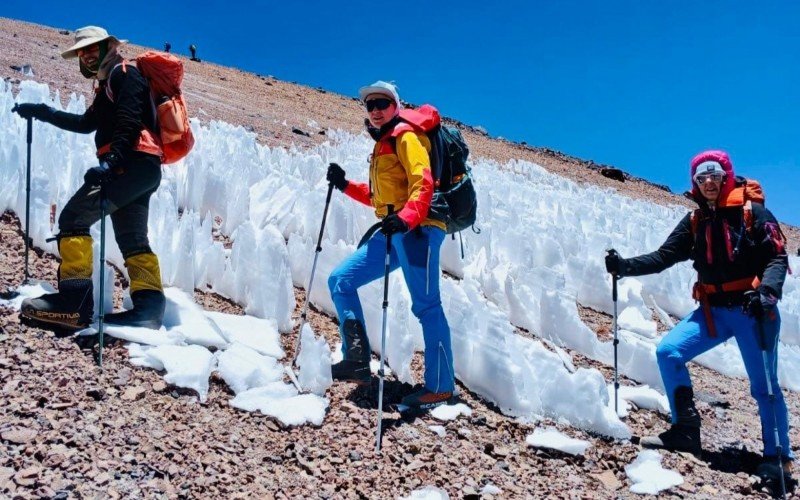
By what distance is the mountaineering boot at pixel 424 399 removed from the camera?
461 cm

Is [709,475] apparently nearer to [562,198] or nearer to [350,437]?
[350,437]

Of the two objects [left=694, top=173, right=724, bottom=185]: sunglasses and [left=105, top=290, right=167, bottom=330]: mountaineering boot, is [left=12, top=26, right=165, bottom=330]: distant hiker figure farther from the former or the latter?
[left=694, top=173, right=724, bottom=185]: sunglasses

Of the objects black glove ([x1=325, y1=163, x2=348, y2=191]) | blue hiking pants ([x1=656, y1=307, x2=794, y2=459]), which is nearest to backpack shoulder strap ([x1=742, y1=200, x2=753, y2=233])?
blue hiking pants ([x1=656, y1=307, x2=794, y2=459])

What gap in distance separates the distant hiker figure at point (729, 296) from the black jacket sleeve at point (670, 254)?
110 millimetres

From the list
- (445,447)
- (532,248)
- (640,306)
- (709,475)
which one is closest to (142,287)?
(445,447)

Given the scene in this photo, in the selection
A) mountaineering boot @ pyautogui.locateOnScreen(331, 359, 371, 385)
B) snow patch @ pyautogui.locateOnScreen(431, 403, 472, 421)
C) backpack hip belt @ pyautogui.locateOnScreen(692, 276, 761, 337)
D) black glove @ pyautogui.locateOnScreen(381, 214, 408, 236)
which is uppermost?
black glove @ pyautogui.locateOnScreen(381, 214, 408, 236)

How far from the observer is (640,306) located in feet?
26.3

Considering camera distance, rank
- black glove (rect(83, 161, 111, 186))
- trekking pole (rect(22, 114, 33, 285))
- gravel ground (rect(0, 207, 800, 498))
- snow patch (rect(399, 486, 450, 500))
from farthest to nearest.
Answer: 1. trekking pole (rect(22, 114, 33, 285))
2. black glove (rect(83, 161, 111, 186))
3. snow patch (rect(399, 486, 450, 500))
4. gravel ground (rect(0, 207, 800, 498))

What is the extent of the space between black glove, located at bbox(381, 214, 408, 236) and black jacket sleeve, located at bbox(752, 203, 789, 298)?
241 cm

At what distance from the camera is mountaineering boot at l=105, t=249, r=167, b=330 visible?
4.55 metres

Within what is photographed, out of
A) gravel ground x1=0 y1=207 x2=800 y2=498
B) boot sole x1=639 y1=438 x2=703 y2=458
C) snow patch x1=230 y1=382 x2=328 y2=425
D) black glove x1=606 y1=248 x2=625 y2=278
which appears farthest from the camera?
black glove x1=606 y1=248 x2=625 y2=278

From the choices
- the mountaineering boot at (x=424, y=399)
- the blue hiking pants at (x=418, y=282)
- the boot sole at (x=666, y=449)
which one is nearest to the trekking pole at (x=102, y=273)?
the blue hiking pants at (x=418, y=282)

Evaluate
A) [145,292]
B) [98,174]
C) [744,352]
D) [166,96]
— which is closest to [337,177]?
[166,96]

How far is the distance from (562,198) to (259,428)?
11311 millimetres
